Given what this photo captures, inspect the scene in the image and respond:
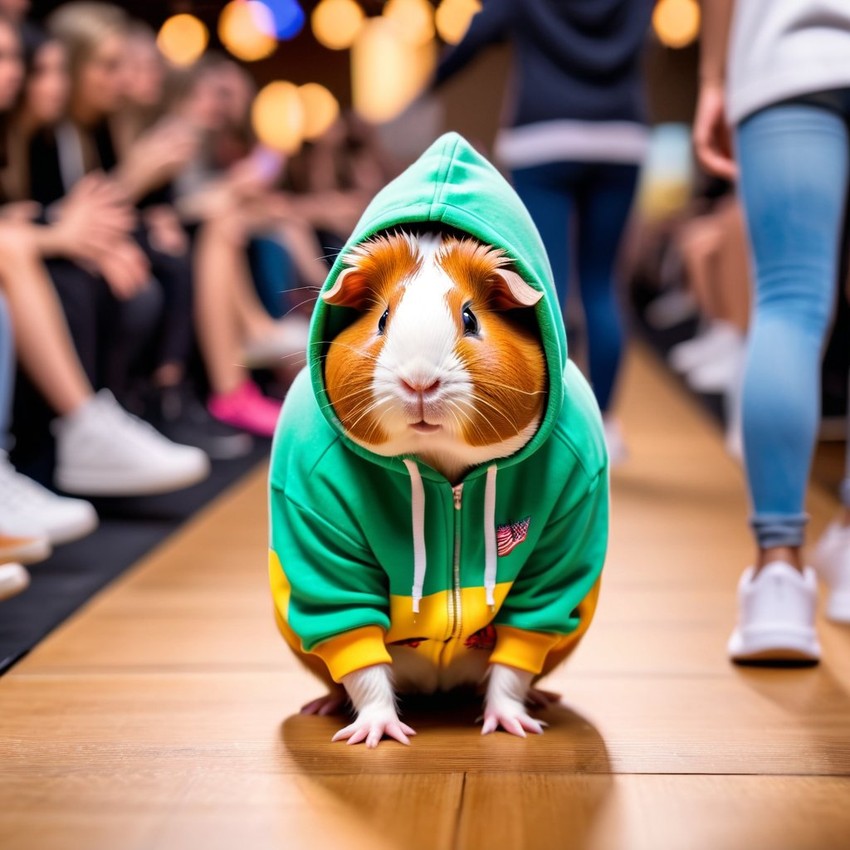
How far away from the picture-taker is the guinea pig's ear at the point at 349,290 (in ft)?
3.69

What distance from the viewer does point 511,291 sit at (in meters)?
1.10

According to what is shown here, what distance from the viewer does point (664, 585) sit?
1.90 meters

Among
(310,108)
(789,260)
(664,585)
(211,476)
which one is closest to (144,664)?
(664,585)

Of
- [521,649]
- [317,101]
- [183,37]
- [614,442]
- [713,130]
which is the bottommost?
[614,442]

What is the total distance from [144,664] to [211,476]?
4.79 feet

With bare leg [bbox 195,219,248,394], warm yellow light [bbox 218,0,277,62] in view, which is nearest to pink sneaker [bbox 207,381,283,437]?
bare leg [bbox 195,219,248,394]

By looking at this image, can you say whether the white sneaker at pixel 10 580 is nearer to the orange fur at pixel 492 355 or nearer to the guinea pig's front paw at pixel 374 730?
the guinea pig's front paw at pixel 374 730

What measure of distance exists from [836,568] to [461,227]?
0.88 meters

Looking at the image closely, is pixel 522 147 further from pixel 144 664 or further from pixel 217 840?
pixel 217 840

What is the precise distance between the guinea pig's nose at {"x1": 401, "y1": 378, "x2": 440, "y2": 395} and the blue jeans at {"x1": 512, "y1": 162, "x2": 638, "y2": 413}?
1612 mm

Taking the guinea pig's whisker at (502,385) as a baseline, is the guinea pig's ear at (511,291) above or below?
above

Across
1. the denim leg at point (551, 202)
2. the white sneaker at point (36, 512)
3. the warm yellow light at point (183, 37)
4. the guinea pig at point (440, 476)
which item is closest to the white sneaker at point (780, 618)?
the guinea pig at point (440, 476)

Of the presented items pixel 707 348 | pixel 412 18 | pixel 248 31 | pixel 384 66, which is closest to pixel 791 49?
pixel 707 348

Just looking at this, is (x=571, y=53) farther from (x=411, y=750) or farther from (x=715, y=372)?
(x=715, y=372)
